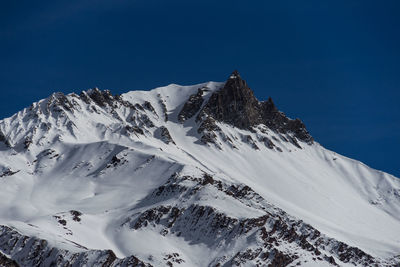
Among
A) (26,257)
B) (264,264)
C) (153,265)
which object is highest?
(264,264)

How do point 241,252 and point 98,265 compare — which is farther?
point 241,252

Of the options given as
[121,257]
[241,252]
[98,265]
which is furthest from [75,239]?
[241,252]

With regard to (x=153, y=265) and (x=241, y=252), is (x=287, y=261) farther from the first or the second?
(x=153, y=265)

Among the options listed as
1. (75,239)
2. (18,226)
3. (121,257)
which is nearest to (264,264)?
(121,257)

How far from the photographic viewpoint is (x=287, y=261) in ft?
656

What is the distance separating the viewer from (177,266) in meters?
193

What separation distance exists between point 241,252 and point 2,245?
58.7 metres

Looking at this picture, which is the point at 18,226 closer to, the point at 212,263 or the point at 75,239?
the point at 75,239

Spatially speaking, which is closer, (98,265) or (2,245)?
(98,265)

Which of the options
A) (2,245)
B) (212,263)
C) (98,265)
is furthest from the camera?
(212,263)

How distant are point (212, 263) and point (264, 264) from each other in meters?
13.2

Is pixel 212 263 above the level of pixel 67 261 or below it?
above

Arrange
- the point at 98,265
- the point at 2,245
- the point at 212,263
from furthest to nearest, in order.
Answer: the point at 212,263 → the point at 2,245 → the point at 98,265

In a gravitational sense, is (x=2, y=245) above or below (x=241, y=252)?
below
